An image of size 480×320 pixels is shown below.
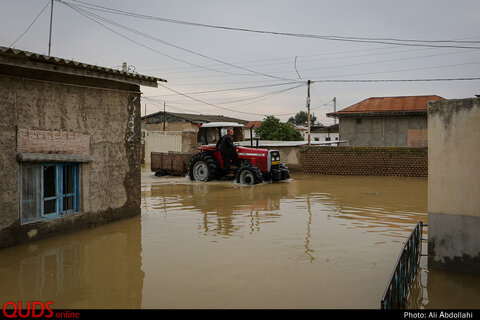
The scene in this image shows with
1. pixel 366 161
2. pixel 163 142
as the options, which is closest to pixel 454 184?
pixel 366 161

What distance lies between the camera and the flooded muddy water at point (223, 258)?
4504 mm

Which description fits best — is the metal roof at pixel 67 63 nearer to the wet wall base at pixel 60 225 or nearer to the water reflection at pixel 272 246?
the wet wall base at pixel 60 225

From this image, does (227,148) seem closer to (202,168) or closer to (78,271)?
(202,168)

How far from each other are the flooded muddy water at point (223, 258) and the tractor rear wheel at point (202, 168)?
187 inches

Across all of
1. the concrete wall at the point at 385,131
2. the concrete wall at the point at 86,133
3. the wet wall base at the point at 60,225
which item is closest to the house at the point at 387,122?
the concrete wall at the point at 385,131

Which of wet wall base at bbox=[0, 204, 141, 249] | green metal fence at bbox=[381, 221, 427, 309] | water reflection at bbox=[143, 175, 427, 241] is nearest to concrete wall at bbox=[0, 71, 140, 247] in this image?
wet wall base at bbox=[0, 204, 141, 249]

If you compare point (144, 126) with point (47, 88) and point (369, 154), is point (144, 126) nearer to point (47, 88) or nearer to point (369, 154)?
point (369, 154)

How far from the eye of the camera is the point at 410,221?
838cm

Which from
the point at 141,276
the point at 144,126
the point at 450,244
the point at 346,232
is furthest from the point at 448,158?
the point at 144,126

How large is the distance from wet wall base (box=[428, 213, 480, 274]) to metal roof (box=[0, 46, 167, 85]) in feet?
19.4

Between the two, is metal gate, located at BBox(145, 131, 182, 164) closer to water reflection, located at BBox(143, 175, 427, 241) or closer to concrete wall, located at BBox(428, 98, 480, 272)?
water reflection, located at BBox(143, 175, 427, 241)

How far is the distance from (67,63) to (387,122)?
73.9 feet

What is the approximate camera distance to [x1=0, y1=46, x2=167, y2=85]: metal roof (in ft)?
20.3

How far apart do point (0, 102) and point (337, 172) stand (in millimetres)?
15144
